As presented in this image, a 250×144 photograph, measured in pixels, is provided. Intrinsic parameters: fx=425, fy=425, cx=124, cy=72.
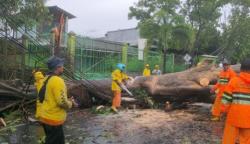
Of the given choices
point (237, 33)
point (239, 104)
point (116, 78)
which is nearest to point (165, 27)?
point (237, 33)

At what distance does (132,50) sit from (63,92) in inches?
850

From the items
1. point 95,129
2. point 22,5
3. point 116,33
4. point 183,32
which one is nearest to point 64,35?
point 22,5

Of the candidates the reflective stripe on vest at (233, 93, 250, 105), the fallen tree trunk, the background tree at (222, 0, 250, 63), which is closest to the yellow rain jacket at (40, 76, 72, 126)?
the reflective stripe on vest at (233, 93, 250, 105)

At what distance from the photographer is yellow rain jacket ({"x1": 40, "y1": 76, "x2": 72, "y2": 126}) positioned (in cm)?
561

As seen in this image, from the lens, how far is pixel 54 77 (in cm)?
566

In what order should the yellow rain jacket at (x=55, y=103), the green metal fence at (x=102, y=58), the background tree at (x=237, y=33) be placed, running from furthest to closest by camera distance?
the background tree at (x=237, y=33), the green metal fence at (x=102, y=58), the yellow rain jacket at (x=55, y=103)

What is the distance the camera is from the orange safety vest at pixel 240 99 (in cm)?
584

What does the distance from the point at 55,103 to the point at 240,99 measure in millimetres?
2534

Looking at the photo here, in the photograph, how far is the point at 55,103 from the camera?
570 centimetres

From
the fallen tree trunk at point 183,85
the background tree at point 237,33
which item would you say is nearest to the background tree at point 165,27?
the background tree at point 237,33

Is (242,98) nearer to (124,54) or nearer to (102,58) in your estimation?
(102,58)

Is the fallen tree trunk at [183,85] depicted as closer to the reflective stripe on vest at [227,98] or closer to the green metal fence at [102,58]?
the green metal fence at [102,58]

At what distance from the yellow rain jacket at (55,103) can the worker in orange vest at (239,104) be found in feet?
7.24

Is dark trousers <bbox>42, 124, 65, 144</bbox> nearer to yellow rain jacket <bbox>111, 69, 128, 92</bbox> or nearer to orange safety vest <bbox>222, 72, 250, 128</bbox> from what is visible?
orange safety vest <bbox>222, 72, 250, 128</bbox>
